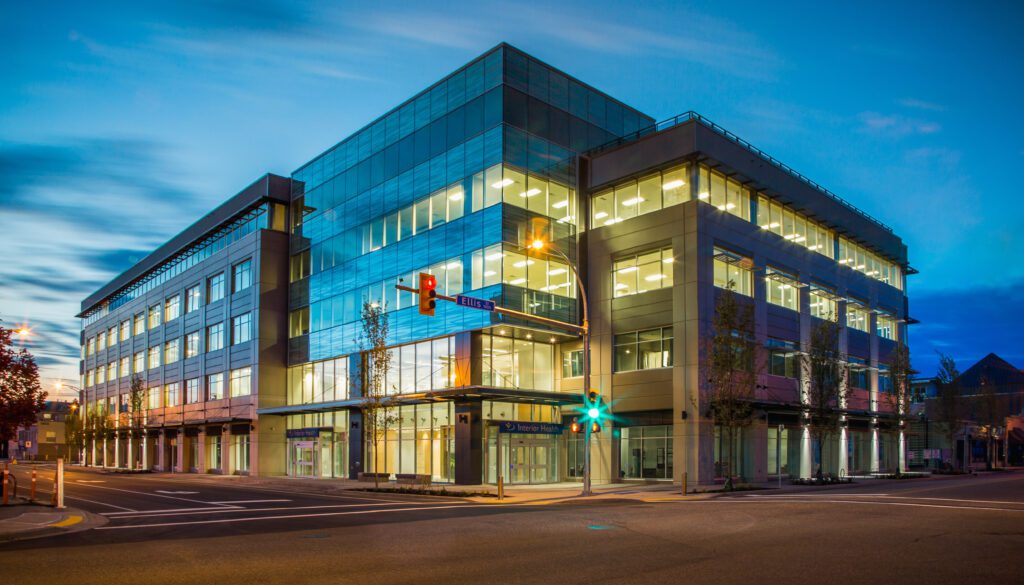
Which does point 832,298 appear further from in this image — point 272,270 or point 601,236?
point 272,270

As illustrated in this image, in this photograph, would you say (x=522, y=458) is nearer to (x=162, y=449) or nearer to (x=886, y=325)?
(x=886, y=325)

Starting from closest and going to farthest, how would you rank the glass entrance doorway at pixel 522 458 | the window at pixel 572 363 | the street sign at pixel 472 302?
the street sign at pixel 472 302 → the glass entrance doorway at pixel 522 458 → the window at pixel 572 363

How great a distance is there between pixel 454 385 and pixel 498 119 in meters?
13.9

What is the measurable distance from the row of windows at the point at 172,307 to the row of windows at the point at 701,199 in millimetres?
28856

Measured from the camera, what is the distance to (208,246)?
68.2 metres

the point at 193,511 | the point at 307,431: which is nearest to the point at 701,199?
the point at 193,511

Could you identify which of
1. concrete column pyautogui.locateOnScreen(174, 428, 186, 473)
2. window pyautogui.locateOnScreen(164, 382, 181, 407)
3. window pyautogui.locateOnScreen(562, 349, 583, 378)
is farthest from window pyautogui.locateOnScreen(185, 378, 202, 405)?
window pyautogui.locateOnScreen(562, 349, 583, 378)

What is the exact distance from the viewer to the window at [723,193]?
41.7m

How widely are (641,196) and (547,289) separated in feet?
23.7

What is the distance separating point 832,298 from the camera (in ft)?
169

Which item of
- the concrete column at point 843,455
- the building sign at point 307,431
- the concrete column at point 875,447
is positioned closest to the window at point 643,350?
the concrete column at point 843,455

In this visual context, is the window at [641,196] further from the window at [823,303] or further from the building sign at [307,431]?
the building sign at [307,431]

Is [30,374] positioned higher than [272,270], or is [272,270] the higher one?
[272,270]

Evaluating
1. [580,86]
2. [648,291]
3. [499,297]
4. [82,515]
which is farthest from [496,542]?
[580,86]
